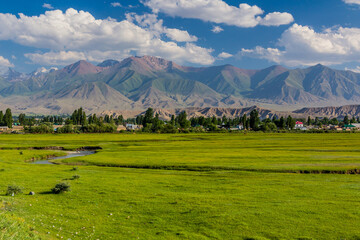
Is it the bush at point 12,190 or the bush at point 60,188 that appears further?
the bush at point 60,188

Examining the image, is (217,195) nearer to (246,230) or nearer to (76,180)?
(246,230)

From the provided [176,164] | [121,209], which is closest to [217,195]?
[121,209]

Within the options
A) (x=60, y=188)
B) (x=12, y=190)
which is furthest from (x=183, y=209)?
(x=12, y=190)

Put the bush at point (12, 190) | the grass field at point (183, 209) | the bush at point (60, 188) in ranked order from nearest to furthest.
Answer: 1. the grass field at point (183, 209)
2. the bush at point (12, 190)
3. the bush at point (60, 188)

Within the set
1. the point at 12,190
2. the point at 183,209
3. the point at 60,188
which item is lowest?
the point at 183,209

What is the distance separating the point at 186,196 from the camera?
93.1ft

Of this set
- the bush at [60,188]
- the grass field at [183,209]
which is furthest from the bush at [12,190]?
the bush at [60,188]

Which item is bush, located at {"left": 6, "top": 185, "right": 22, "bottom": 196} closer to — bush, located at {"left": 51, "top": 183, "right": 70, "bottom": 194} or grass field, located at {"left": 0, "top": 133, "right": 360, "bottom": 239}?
grass field, located at {"left": 0, "top": 133, "right": 360, "bottom": 239}

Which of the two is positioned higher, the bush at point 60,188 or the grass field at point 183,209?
the bush at point 60,188

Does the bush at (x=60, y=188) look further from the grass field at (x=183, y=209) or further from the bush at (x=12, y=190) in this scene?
the bush at (x=12, y=190)

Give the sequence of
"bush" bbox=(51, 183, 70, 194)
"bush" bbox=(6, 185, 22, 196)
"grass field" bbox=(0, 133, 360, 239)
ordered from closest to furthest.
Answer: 1. "grass field" bbox=(0, 133, 360, 239)
2. "bush" bbox=(6, 185, 22, 196)
3. "bush" bbox=(51, 183, 70, 194)

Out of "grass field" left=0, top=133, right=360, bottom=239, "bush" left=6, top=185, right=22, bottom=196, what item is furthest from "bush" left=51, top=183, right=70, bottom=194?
"bush" left=6, top=185, right=22, bottom=196

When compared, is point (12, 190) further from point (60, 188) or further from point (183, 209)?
point (183, 209)

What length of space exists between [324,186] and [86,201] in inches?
1055
